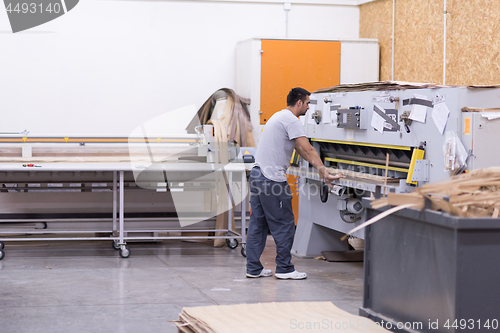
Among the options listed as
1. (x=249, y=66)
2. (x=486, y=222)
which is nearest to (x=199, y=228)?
A: (x=249, y=66)

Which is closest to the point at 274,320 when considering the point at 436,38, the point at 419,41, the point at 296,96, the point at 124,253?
the point at 296,96

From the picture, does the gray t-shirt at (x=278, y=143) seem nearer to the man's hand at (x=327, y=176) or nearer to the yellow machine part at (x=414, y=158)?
the man's hand at (x=327, y=176)

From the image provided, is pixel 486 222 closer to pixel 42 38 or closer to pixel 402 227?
pixel 402 227

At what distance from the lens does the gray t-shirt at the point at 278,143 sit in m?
4.00

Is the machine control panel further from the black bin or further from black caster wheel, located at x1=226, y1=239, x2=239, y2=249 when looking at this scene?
the black bin

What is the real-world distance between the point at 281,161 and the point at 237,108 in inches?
76.3

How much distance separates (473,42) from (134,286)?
3.30 meters

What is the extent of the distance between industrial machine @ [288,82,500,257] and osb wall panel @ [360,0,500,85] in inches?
50.6

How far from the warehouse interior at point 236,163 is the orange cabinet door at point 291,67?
2 centimetres

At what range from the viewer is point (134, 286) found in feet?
13.0

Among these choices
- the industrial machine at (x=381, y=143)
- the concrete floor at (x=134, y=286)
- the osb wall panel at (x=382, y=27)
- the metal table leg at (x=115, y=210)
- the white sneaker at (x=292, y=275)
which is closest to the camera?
the industrial machine at (x=381, y=143)

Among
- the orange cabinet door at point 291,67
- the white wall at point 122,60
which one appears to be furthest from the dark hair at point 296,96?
the white wall at point 122,60

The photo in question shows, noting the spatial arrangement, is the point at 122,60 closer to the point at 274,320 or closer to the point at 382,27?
the point at 382,27

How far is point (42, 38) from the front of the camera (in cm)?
604
